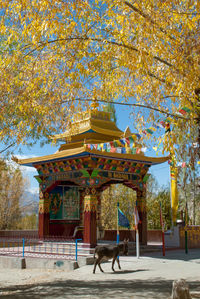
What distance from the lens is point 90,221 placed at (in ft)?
48.0

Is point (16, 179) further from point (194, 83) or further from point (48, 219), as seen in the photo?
point (194, 83)

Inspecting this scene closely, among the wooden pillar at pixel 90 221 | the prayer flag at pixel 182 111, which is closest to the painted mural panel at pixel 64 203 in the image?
the wooden pillar at pixel 90 221

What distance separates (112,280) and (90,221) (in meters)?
4.99

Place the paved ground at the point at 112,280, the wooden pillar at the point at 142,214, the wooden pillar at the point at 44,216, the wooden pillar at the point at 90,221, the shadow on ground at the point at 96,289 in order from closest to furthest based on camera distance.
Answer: the shadow on ground at the point at 96,289, the paved ground at the point at 112,280, the wooden pillar at the point at 90,221, the wooden pillar at the point at 142,214, the wooden pillar at the point at 44,216

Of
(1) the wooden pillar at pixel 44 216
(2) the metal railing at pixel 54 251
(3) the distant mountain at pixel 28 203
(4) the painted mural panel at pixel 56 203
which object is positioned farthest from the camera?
(3) the distant mountain at pixel 28 203

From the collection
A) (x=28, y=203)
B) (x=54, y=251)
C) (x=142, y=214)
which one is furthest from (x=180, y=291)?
(x=28, y=203)

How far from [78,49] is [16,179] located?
26602 millimetres

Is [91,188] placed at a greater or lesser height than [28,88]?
lesser

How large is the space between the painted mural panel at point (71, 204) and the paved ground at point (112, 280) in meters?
5.37

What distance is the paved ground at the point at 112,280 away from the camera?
26.8ft

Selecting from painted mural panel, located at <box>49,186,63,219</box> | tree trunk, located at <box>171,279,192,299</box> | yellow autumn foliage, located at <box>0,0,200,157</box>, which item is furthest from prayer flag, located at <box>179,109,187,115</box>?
painted mural panel, located at <box>49,186,63,219</box>

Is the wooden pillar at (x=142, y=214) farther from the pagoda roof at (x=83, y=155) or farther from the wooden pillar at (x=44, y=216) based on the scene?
the wooden pillar at (x=44, y=216)

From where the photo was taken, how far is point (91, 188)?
1492 cm

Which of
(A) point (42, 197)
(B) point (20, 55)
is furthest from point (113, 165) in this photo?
(B) point (20, 55)
